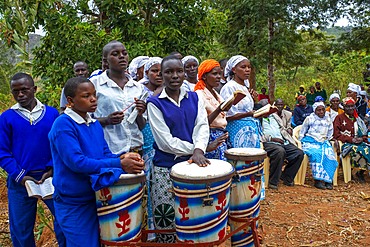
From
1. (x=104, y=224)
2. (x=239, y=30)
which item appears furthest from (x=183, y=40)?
(x=239, y=30)

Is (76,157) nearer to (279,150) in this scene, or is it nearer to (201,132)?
(201,132)

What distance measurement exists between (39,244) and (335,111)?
5846 mm

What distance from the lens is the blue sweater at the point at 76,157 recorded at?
2406mm

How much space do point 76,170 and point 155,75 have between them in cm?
165

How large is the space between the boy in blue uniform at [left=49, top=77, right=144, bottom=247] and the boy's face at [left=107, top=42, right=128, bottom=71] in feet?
1.96

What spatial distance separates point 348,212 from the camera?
201 inches

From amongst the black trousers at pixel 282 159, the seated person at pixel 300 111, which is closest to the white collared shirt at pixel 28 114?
the black trousers at pixel 282 159

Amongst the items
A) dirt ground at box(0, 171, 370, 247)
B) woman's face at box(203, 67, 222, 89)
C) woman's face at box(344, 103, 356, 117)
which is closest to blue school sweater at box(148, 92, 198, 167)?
woman's face at box(203, 67, 222, 89)

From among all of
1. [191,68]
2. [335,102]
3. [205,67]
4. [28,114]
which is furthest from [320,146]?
[28,114]

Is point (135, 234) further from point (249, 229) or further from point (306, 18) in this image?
point (306, 18)

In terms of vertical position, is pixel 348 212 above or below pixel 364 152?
below

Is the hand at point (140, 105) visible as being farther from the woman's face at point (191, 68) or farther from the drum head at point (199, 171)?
the woman's face at point (191, 68)

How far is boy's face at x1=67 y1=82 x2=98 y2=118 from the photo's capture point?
2555 mm

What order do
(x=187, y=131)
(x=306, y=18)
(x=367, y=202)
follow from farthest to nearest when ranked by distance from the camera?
(x=306, y=18)
(x=367, y=202)
(x=187, y=131)
